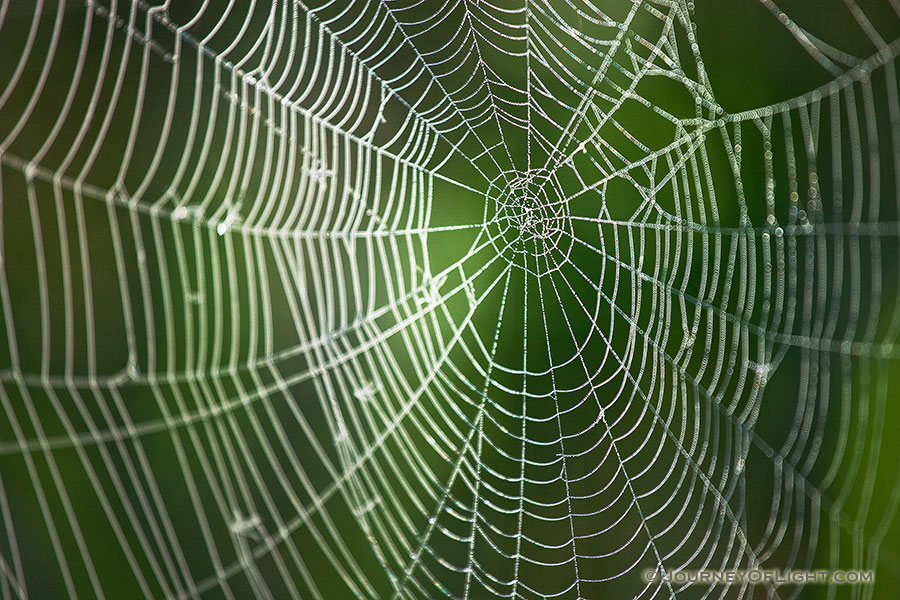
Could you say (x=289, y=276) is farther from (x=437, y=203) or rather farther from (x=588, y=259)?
(x=588, y=259)

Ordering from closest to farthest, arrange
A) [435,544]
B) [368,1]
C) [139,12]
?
[139,12] < [368,1] < [435,544]

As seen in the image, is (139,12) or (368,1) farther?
(368,1)

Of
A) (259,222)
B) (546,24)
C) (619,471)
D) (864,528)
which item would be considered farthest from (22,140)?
(864,528)

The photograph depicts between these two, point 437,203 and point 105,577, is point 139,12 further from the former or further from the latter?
point 105,577

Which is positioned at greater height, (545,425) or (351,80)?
(351,80)

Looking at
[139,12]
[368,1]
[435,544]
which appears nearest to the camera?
[139,12]

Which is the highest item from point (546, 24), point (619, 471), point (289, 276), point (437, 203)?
point (546, 24)
